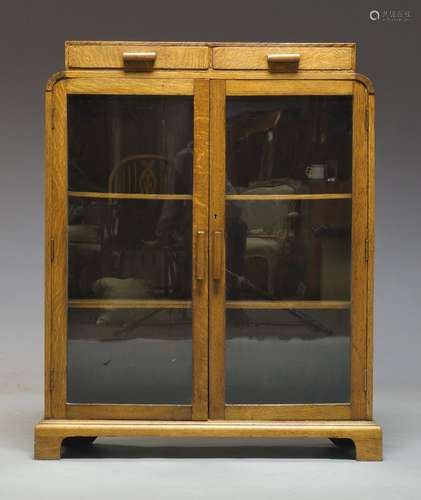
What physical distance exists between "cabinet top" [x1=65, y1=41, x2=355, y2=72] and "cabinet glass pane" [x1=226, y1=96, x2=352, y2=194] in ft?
0.45

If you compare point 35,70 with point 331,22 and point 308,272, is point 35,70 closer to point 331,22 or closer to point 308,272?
point 331,22

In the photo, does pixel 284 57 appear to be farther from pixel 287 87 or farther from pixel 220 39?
pixel 220 39

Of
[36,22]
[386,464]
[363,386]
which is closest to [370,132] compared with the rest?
[363,386]

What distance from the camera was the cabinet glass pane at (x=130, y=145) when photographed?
452cm

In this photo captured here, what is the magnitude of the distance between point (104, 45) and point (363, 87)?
1.01 meters

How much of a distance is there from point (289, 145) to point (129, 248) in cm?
74

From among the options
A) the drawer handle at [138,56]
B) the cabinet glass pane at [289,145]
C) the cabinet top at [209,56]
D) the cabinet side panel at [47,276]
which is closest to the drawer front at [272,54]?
the cabinet top at [209,56]

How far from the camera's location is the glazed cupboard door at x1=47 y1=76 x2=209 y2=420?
4500 mm

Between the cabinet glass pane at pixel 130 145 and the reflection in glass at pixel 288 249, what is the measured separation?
0.89 ft

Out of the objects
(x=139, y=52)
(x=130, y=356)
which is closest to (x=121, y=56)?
(x=139, y=52)

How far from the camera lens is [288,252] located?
4.56 m

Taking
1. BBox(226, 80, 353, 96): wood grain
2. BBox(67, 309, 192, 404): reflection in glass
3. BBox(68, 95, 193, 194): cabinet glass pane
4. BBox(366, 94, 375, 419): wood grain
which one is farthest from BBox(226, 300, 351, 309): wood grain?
BBox(226, 80, 353, 96): wood grain

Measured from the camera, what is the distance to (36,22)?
19.2 ft

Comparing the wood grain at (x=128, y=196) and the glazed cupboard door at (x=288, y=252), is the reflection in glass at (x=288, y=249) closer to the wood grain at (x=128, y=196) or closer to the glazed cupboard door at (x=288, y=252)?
the glazed cupboard door at (x=288, y=252)
